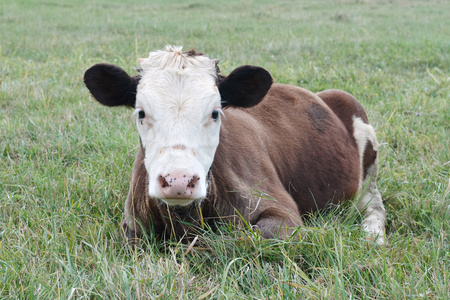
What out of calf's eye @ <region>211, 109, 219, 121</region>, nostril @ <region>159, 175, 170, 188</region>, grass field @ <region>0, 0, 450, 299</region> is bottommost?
grass field @ <region>0, 0, 450, 299</region>

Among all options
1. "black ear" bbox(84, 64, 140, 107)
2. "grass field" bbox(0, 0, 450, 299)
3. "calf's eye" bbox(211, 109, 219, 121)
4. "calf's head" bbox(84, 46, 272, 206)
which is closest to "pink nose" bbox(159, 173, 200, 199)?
"calf's head" bbox(84, 46, 272, 206)

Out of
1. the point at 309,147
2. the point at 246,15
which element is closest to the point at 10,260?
the point at 309,147

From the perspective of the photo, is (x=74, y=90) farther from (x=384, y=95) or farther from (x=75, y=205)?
(x=384, y=95)

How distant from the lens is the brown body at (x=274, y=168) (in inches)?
137

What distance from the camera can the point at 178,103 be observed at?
118 inches

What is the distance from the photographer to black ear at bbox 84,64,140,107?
325cm

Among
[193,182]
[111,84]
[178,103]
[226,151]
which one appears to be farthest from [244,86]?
[193,182]

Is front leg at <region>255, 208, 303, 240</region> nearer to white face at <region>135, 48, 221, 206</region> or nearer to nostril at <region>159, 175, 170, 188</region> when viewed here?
white face at <region>135, 48, 221, 206</region>

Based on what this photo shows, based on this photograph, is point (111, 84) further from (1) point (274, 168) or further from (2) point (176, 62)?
(1) point (274, 168)

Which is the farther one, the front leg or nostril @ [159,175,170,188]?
the front leg

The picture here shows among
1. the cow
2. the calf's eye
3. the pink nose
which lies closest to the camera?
the pink nose

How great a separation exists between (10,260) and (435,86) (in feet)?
20.4

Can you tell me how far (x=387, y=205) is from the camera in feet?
14.8

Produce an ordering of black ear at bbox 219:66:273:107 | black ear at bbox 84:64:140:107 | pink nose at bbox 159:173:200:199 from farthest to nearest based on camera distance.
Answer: black ear at bbox 219:66:273:107, black ear at bbox 84:64:140:107, pink nose at bbox 159:173:200:199
